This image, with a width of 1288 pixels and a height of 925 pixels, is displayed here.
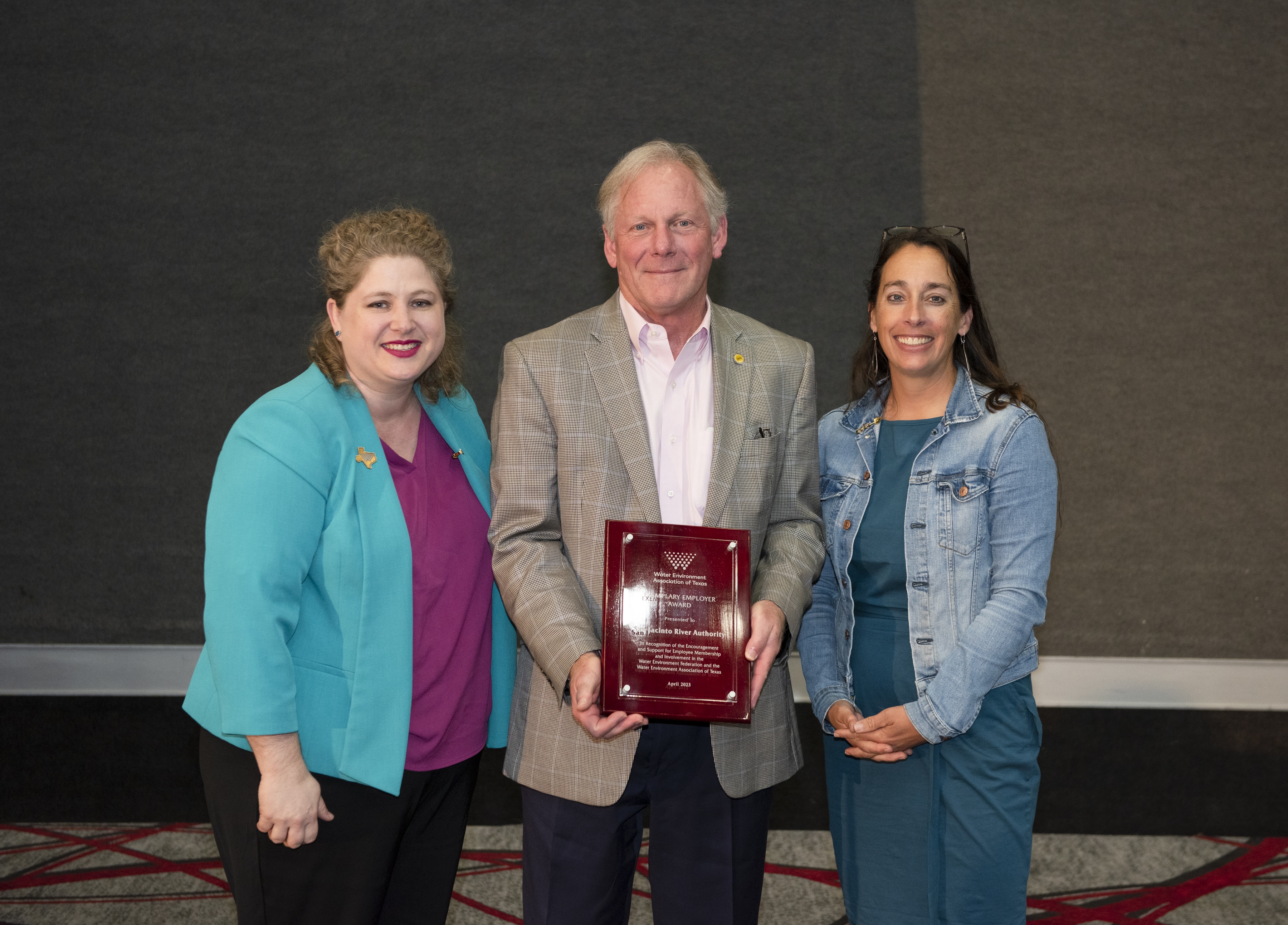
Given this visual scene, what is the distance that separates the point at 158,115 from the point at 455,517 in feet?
8.57

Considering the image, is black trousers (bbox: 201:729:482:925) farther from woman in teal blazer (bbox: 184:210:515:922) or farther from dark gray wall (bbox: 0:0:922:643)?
dark gray wall (bbox: 0:0:922:643)

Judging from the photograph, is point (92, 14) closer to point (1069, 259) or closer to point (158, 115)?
point (158, 115)

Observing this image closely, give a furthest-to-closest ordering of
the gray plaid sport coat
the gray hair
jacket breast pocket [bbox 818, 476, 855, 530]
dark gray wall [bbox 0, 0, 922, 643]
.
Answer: dark gray wall [bbox 0, 0, 922, 643] < jacket breast pocket [bbox 818, 476, 855, 530] < the gray hair < the gray plaid sport coat

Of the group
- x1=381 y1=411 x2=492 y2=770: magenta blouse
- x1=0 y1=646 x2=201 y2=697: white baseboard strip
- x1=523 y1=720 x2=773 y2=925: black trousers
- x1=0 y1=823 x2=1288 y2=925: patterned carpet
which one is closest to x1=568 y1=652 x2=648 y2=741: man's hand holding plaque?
x1=523 y1=720 x2=773 y2=925: black trousers

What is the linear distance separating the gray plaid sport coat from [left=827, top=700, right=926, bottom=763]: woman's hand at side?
10cm

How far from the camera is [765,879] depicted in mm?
3180

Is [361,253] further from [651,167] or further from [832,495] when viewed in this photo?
[832,495]

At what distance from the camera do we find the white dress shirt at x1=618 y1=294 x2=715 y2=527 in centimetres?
182

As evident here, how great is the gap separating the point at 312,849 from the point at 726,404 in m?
1.12

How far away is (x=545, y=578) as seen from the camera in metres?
1.70

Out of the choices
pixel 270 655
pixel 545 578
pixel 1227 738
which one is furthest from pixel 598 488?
pixel 1227 738

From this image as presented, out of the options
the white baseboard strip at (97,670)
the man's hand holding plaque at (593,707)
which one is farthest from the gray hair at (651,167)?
the white baseboard strip at (97,670)

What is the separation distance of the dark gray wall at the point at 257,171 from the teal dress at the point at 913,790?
198 cm

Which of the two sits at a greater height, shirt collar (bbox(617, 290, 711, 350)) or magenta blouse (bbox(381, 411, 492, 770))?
shirt collar (bbox(617, 290, 711, 350))
